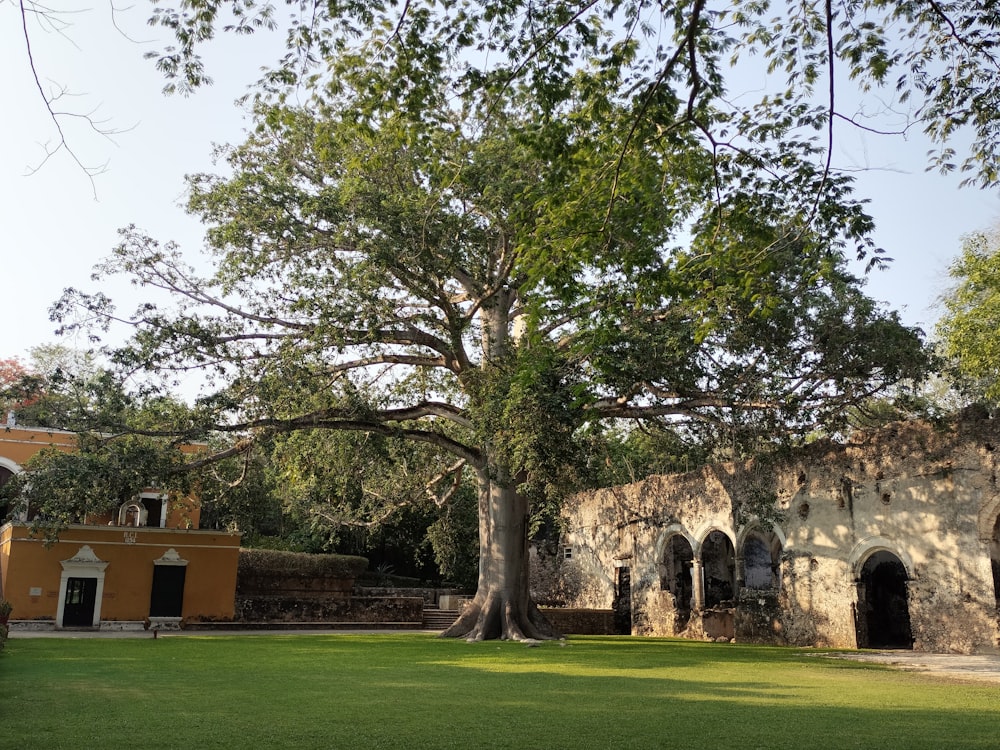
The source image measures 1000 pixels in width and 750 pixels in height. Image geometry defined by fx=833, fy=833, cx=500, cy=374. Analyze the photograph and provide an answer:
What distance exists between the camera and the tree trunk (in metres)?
16.0

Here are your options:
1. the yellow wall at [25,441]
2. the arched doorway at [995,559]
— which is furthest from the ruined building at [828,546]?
the yellow wall at [25,441]

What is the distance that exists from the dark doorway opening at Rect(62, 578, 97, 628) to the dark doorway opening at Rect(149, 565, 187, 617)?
135cm

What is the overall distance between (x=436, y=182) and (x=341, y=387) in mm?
4366

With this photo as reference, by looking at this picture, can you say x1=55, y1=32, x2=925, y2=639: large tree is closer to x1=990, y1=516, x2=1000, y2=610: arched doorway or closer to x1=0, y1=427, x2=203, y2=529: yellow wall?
x1=990, y1=516, x2=1000, y2=610: arched doorway

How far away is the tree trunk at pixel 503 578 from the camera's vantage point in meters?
16.0

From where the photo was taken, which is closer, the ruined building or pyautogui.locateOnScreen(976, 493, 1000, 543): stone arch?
pyautogui.locateOnScreen(976, 493, 1000, 543): stone arch

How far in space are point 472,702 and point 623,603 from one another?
16287 millimetres

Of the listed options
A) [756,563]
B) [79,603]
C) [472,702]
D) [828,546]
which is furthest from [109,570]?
[756,563]

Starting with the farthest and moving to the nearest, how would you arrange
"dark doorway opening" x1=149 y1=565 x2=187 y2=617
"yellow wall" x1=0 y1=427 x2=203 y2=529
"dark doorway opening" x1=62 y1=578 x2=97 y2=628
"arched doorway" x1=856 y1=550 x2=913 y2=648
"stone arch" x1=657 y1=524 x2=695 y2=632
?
1. "yellow wall" x1=0 y1=427 x2=203 y2=529
2. "dark doorway opening" x1=149 y1=565 x2=187 y2=617
3. "stone arch" x1=657 y1=524 x2=695 y2=632
4. "dark doorway opening" x1=62 y1=578 x2=97 y2=628
5. "arched doorway" x1=856 y1=550 x2=913 y2=648

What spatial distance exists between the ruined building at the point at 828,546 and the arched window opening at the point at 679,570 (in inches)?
1.8

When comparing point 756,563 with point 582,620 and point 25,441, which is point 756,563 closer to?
point 582,620

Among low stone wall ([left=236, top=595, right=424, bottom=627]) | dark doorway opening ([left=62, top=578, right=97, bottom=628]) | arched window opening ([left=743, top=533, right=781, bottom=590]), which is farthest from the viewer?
arched window opening ([left=743, top=533, right=781, bottom=590])

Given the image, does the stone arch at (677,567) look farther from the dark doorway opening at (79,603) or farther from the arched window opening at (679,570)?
the dark doorway opening at (79,603)

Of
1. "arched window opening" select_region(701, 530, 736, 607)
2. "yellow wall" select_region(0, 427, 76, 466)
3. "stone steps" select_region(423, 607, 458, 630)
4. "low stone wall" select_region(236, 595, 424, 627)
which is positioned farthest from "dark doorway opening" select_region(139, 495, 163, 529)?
"arched window opening" select_region(701, 530, 736, 607)
